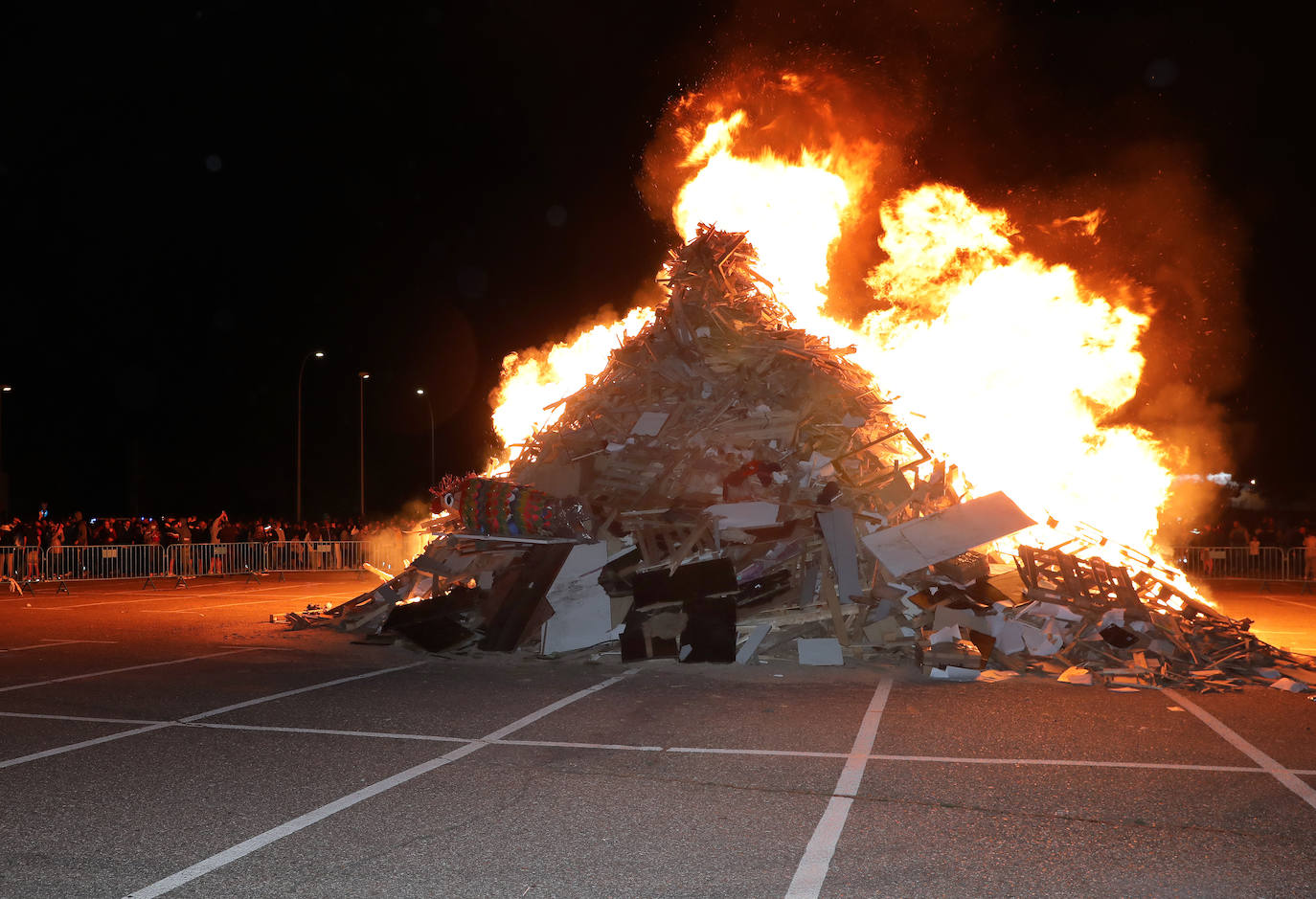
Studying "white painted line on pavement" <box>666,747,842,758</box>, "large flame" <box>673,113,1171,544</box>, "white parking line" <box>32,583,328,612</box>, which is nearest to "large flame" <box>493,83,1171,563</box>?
"large flame" <box>673,113,1171,544</box>

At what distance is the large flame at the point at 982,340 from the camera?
49.8 ft

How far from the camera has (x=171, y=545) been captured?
26625 millimetres

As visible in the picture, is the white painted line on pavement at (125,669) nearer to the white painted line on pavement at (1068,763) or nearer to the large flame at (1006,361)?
the white painted line on pavement at (1068,763)

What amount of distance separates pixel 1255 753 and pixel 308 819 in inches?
236

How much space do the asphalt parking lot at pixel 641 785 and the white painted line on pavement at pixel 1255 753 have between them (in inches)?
1.4

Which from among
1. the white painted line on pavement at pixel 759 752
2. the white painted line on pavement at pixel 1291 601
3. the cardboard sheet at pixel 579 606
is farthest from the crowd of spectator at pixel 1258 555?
the white painted line on pavement at pixel 759 752

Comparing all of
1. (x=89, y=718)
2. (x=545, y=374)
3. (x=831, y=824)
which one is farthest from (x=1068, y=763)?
(x=545, y=374)

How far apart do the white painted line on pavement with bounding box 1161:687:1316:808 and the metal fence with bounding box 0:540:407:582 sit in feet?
70.9

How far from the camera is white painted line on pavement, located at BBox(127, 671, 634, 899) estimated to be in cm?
428

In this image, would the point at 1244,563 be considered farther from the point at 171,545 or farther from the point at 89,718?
the point at 171,545

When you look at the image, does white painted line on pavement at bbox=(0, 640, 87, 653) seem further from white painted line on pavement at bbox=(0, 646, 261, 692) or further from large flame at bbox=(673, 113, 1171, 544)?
large flame at bbox=(673, 113, 1171, 544)

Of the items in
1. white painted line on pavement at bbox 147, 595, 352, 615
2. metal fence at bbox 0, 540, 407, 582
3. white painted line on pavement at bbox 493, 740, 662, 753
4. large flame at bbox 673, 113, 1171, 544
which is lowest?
white painted line on pavement at bbox 493, 740, 662, 753

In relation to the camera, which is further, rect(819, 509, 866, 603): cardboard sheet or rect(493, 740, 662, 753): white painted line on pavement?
rect(819, 509, 866, 603): cardboard sheet

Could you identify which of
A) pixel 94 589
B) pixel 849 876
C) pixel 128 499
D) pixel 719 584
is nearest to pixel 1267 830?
pixel 849 876
